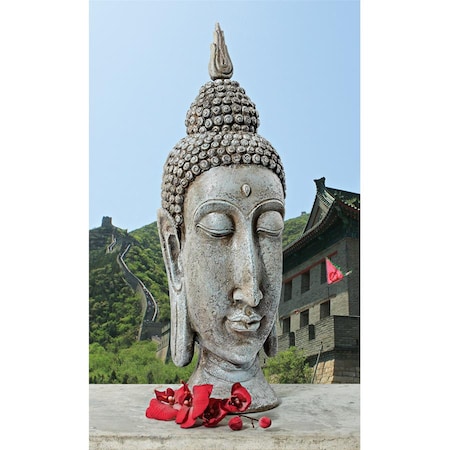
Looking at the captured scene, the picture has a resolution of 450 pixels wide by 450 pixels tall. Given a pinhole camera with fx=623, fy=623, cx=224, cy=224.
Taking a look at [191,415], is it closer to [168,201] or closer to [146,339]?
[168,201]

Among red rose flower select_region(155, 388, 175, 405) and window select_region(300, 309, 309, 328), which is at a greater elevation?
window select_region(300, 309, 309, 328)

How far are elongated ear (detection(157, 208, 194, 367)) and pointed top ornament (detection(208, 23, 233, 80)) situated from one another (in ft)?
2.34

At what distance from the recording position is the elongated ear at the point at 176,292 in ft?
9.14

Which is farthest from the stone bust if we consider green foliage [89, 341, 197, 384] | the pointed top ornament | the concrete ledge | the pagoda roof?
green foliage [89, 341, 197, 384]

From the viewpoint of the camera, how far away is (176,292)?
9.22 ft

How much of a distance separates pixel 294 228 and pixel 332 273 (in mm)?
490

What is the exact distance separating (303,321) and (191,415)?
270 centimetres

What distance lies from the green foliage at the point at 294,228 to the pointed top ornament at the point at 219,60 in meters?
2.28

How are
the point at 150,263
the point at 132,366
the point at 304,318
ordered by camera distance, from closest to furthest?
the point at 304,318 → the point at 132,366 → the point at 150,263

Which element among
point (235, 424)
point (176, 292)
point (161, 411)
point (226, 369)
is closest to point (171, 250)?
point (176, 292)

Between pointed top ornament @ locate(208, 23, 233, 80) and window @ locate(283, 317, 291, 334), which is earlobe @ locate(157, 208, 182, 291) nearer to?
pointed top ornament @ locate(208, 23, 233, 80)

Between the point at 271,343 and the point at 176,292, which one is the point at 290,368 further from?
the point at 176,292

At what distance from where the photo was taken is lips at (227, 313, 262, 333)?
261 cm

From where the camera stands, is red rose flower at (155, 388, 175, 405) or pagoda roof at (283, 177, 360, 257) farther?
pagoda roof at (283, 177, 360, 257)
